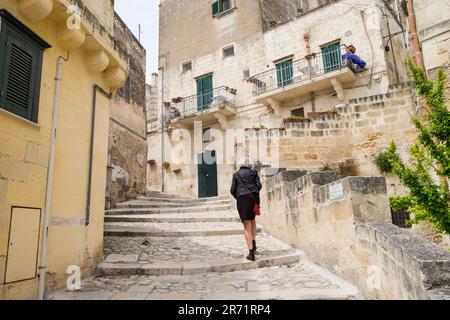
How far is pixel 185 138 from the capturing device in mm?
18484

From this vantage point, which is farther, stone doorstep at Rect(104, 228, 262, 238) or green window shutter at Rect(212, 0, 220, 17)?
green window shutter at Rect(212, 0, 220, 17)

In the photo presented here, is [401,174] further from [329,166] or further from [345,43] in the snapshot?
[345,43]

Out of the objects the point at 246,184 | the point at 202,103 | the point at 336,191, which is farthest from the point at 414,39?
the point at 202,103

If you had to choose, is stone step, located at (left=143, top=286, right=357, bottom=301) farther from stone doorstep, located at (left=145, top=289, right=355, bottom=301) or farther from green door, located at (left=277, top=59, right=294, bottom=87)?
green door, located at (left=277, top=59, right=294, bottom=87)

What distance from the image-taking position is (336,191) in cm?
416

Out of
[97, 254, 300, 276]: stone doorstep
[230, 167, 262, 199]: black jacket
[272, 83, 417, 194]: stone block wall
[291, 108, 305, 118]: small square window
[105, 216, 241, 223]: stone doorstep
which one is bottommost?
[97, 254, 300, 276]: stone doorstep

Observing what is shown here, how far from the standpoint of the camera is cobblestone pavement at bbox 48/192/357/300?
363cm

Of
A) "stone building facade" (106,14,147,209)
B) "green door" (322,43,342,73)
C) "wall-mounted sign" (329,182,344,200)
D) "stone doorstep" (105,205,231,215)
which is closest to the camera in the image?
"wall-mounted sign" (329,182,344,200)

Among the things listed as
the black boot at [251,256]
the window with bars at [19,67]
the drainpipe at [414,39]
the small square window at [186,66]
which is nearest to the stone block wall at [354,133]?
the drainpipe at [414,39]

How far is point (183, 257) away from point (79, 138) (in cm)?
245

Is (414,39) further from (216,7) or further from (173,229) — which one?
(216,7)

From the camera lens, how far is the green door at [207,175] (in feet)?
55.3

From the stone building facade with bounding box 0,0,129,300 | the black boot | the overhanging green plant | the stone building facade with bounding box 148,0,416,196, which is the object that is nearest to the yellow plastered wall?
the stone building facade with bounding box 0,0,129,300

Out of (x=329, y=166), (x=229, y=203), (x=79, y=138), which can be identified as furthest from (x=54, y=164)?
(x=329, y=166)
